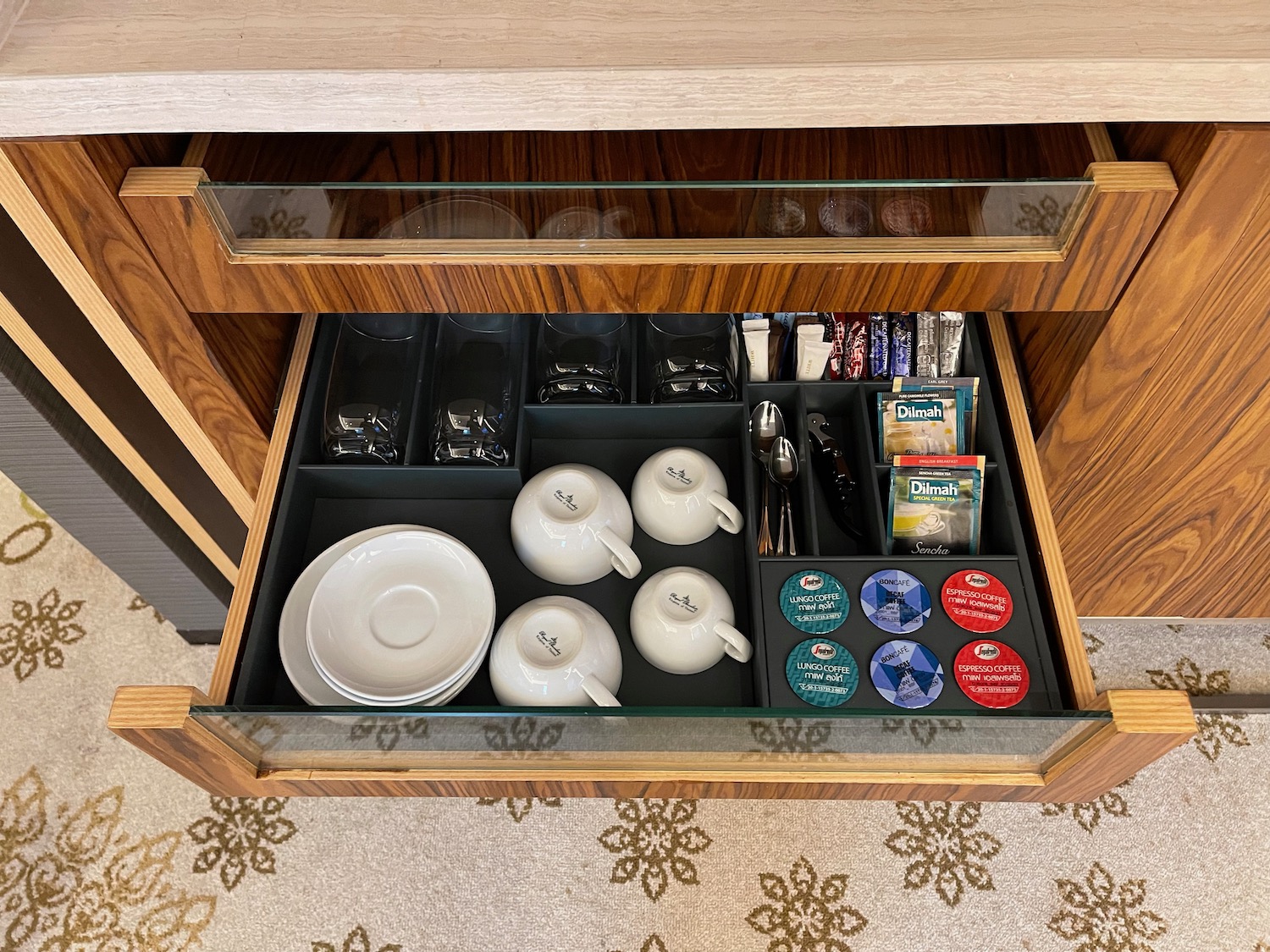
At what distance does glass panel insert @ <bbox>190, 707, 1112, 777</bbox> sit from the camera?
596mm

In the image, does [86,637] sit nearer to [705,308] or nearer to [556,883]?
[556,883]

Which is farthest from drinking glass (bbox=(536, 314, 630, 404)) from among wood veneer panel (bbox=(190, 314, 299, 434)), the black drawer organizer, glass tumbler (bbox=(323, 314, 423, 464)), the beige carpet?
the beige carpet

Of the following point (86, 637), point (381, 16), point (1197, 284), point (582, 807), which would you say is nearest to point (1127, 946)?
point (582, 807)

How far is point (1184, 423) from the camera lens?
29.2 inches

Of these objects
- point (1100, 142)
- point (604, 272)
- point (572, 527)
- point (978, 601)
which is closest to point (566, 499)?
point (572, 527)

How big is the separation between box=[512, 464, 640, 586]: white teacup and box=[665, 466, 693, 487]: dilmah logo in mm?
50

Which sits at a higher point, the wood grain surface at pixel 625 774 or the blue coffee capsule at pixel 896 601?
the blue coffee capsule at pixel 896 601

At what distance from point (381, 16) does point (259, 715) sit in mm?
451

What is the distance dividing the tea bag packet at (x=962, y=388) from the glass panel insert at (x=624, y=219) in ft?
0.70

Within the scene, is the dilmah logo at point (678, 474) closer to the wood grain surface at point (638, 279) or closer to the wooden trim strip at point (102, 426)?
the wood grain surface at point (638, 279)

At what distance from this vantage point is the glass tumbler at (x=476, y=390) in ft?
2.66

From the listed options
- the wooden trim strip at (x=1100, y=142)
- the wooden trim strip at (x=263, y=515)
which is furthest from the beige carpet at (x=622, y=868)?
the wooden trim strip at (x=1100, y=142)

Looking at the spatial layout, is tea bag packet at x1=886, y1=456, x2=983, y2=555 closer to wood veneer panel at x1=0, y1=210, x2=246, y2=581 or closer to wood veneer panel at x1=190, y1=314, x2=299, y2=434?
wood veneer panel at x1=190, y1=314, x2=299, y2=434

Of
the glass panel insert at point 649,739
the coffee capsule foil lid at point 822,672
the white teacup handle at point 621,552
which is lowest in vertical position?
the glass panel insert at point 649,739
